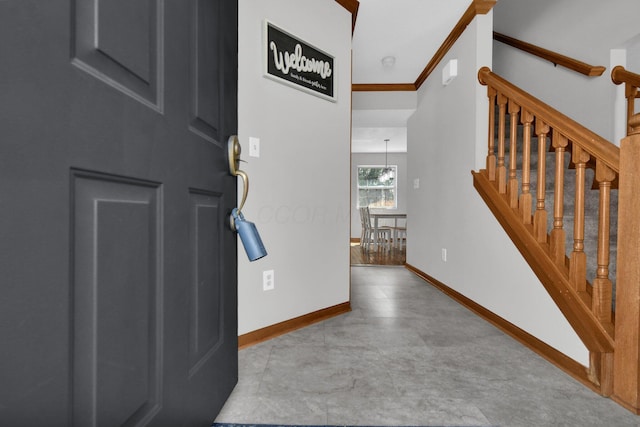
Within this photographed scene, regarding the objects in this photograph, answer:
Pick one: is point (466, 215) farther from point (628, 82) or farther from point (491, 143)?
point (628, 82)

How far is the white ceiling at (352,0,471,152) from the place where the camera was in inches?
100

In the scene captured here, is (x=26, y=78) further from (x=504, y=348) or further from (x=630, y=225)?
(x=504, y=348)

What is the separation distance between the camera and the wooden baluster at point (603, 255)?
133 cm

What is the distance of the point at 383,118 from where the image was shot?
4465mm

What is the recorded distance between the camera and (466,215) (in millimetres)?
2506

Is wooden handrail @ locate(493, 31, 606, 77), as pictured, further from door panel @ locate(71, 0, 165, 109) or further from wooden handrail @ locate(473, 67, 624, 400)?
door panel @ locate(71, 0, 165, 109)

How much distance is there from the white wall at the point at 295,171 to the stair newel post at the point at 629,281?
5.00ft

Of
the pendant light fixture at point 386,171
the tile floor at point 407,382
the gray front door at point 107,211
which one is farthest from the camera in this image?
the pendant light fixture at point 386,171

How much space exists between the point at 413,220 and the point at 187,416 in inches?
138

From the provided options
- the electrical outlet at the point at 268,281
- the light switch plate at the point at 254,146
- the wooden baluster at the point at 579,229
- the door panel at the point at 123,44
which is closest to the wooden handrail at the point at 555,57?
the wooden baluster at the point at 579,229

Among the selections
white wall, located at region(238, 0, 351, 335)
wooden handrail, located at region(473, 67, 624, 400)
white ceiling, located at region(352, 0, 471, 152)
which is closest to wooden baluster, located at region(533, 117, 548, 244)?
wooden handrail, located at region(473, 67, 624, 400)

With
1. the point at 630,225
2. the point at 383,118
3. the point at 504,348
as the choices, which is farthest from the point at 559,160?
the point at 383,118

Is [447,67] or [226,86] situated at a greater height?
[447,67]

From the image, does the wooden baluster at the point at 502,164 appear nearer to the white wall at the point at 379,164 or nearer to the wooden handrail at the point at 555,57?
the wooden handrail at the point at 555,57
